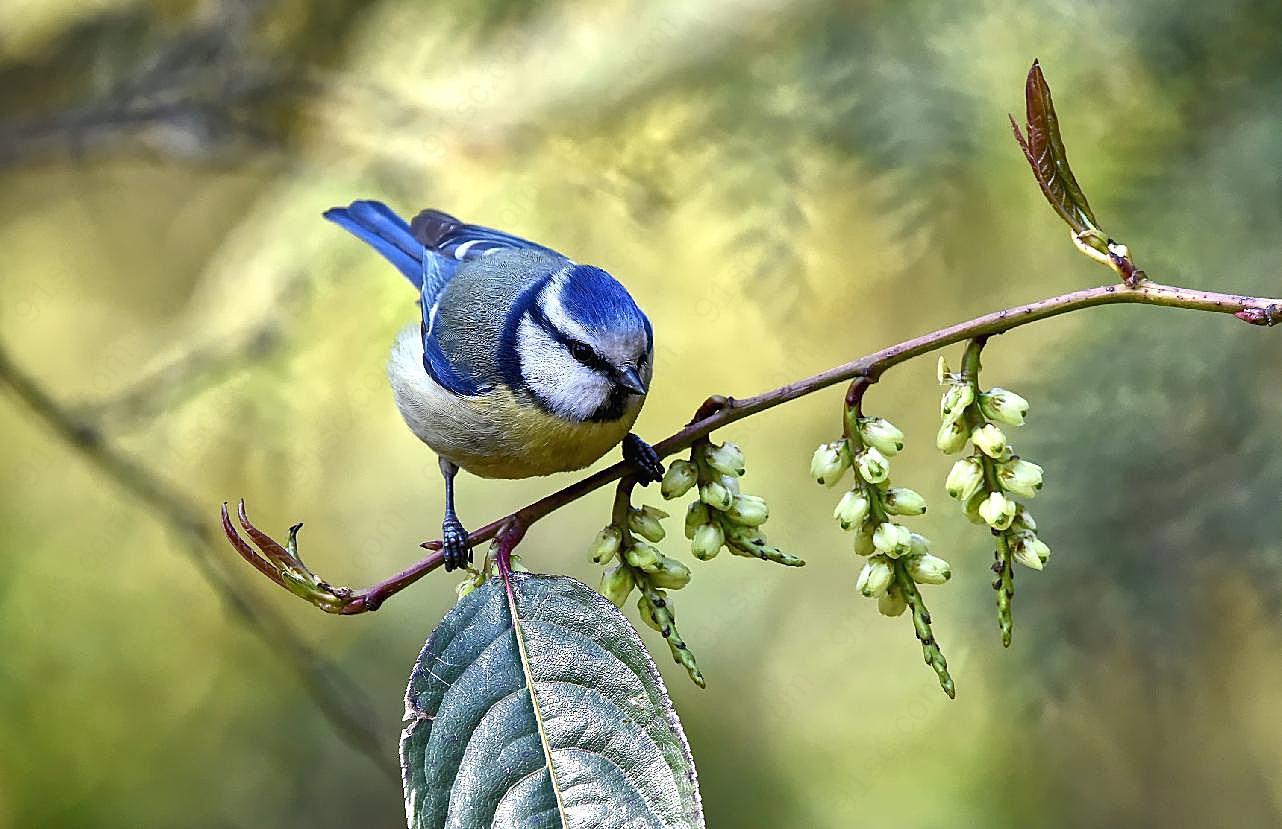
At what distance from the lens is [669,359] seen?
9.86ft

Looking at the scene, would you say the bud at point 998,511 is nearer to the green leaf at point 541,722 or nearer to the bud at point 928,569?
the bud at point 928,569

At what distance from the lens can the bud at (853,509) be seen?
47.4 inches

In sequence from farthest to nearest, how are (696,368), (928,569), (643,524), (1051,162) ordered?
(696,368) < (643,524) < (928,569) < (1051,162)

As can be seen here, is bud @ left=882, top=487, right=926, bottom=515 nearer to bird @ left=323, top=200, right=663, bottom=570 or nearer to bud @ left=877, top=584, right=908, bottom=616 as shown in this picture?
bud @ left=877, top=584, right=908, bottom=616

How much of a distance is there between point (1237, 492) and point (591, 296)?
104cm

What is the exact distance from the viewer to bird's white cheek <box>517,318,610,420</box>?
6.79 feet

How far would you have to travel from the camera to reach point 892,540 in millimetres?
1179

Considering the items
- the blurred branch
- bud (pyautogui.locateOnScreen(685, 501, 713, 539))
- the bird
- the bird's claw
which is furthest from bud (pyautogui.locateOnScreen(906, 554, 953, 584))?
the blurred branch

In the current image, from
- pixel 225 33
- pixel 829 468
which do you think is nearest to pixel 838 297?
pixel 829 468

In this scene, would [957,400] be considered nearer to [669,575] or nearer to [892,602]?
[892,602]

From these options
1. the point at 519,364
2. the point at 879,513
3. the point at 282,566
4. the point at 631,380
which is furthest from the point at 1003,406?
the point at 519,364

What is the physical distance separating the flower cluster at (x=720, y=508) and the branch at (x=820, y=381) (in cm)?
3

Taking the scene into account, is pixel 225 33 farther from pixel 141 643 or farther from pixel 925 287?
pixel 925 287

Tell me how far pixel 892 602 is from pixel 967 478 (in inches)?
5.9
